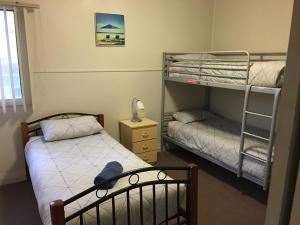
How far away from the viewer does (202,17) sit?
4.18m

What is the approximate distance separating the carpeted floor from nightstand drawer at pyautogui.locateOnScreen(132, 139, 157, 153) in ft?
1.67

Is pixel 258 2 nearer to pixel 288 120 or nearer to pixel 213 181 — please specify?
pixel 213 181

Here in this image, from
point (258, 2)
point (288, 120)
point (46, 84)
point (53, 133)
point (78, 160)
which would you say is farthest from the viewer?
point (258, 2)

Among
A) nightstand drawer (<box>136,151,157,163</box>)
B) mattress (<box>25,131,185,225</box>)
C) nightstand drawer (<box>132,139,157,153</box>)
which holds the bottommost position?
nightstand drawer (<box>136,151,157,163</box>)

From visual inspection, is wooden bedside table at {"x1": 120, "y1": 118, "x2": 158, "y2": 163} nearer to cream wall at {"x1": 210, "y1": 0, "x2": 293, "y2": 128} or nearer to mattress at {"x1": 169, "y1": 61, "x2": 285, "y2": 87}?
mattress at {"x1": 169, "y1": 61, "x2": 285, "y2": 87}

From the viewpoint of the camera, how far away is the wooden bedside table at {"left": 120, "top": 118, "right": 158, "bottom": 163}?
136 inches

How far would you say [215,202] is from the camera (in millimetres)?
2791

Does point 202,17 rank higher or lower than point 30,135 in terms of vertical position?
higher

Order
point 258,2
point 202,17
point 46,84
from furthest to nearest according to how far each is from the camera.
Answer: point 202,17
point 258,2
point 46,84

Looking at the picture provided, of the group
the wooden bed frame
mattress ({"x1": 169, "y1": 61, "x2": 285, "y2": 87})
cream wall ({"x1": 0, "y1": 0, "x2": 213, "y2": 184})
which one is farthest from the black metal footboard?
cream wall ({"x1": 0, "y1": 0, "x2": 213, "y2": 184})

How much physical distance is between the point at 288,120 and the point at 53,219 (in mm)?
1378

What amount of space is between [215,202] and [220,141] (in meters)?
0.73

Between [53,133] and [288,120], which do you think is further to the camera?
[53,133]

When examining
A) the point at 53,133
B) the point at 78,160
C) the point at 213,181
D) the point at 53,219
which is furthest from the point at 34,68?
the point at 213,181
